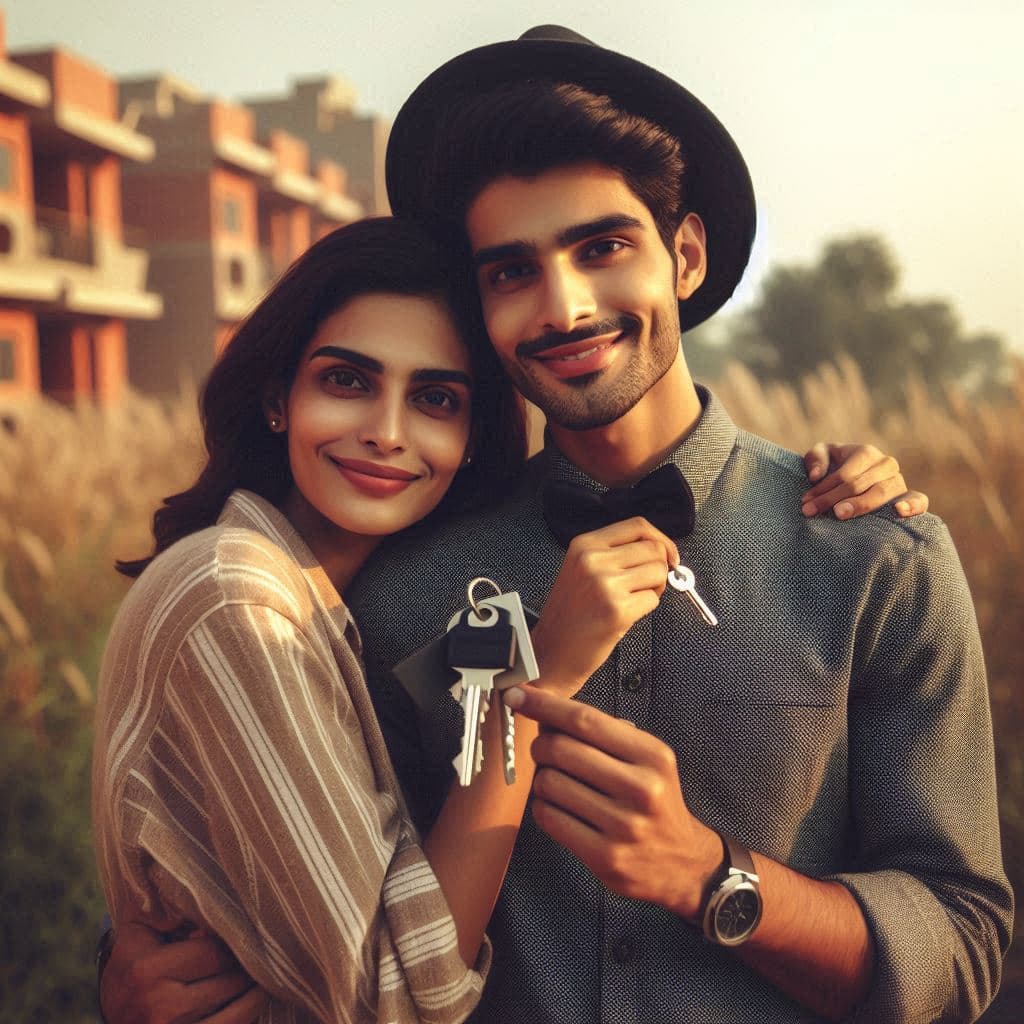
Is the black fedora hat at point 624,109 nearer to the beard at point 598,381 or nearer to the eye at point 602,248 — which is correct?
the eye at point 602,248

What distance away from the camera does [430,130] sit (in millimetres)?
2377

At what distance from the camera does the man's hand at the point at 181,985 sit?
1.93 metres

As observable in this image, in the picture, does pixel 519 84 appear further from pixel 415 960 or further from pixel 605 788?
pixel 415 960

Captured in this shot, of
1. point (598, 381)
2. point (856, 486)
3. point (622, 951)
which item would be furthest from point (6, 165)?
point (622, 951)

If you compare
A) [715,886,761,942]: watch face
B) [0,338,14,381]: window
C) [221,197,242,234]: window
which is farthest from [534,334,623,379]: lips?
[221,197,242,234]: window

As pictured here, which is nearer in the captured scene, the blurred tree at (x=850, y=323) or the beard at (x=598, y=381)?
the beard at (x=598, y=381)

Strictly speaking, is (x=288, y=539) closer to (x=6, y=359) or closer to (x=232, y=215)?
(x=6, y=359)

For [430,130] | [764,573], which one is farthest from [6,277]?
[764,573]

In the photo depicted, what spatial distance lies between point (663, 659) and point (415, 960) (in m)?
0.75

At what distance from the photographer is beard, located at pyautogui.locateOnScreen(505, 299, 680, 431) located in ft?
6.86

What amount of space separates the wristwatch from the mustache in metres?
1.01

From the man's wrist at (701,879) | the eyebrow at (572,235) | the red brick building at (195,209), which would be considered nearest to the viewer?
the man's wrist at (701,879)

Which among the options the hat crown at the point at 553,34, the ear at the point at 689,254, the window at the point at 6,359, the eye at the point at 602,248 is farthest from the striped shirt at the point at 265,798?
the window at the point at 6,359

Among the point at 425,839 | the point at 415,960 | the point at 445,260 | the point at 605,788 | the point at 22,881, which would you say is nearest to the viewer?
the point at 605,788
